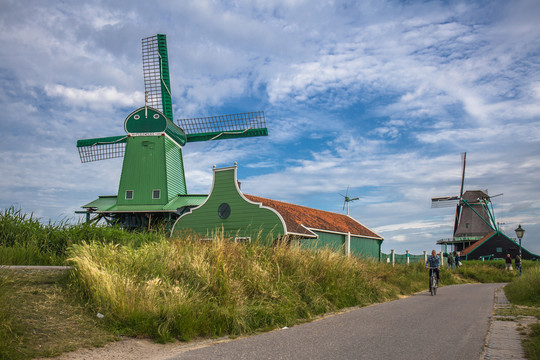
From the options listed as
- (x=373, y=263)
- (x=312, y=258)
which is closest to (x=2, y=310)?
(x=312, y=258)

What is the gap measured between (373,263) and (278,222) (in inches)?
263

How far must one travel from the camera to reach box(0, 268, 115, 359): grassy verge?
621 centimetres

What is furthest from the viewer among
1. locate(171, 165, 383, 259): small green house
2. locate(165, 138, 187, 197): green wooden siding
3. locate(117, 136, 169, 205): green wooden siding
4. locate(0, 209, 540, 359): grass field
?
locate(165, 138, 187, 197): green wooden siding

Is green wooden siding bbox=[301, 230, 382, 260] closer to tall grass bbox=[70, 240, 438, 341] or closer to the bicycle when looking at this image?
the bicycle

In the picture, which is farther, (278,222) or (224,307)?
(278,222)

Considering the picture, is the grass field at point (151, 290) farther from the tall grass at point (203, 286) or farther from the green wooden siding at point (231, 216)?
the green wooden siding at point (231, 216)

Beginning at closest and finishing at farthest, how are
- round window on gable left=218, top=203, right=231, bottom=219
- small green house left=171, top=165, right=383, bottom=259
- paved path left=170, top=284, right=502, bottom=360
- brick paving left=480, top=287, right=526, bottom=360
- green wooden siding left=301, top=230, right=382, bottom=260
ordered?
paved path left=170, top=284, right=502, bottom=360 → brick paving left=480, top=287, right=526, bottom=360 → small green house left=171, top=165, right=383, bottom=259 → round window on gable left=218, top=203, right=231, bottom=219 → green wooden siding left=301, top=230, right=382, bottom=260

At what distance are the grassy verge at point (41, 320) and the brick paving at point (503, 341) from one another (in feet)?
20.2

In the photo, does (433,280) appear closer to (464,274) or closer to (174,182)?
(464,274)

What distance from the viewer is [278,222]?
75.9ft

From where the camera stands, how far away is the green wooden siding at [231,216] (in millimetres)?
23375

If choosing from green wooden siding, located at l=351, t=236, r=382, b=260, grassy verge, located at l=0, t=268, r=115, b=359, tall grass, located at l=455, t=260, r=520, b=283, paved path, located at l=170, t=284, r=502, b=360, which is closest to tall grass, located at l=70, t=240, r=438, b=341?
grassy verge, located at l=0, t=268, r=115, b=359

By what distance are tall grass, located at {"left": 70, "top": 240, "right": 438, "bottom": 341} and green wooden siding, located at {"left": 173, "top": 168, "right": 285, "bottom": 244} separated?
10198 millimetres

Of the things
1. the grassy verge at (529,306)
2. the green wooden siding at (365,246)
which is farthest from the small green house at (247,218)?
the grassy verge at (529,306)
